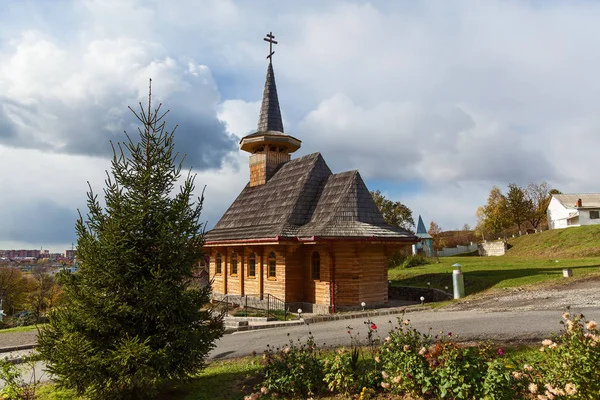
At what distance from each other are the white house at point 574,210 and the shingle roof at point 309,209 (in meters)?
43.3

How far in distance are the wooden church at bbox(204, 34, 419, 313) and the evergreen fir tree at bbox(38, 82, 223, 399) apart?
32.8 feet

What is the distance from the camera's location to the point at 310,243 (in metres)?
17.1

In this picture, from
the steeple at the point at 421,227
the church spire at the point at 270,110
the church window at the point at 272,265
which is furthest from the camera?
the steeple at the point at 421,227

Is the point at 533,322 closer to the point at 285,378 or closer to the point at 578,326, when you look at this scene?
the point at 578,326

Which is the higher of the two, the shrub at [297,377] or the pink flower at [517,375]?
the pink flower at [517,375]

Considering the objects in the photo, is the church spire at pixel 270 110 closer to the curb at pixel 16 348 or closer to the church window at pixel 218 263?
the church window at pixel 218 263

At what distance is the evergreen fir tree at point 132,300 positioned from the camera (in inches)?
255

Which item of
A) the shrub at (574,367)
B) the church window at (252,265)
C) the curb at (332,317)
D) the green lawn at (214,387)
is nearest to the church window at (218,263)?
the church window at (252,265)

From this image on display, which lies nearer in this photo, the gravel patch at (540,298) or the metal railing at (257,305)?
the gravel patch at (540,298)

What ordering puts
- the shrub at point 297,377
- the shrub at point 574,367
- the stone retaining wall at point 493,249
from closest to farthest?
the shrub at point 574,367, the shrub at point 297,377, the stone retaining wall at point 493,249

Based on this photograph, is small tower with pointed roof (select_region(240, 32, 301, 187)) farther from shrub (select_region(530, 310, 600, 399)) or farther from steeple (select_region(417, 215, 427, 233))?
steeple (select_region(417, 215, 427, 233))

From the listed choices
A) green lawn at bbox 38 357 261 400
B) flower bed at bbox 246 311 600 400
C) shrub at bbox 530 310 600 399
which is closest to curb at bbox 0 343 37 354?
green lawn at bbox 38 357 261 400

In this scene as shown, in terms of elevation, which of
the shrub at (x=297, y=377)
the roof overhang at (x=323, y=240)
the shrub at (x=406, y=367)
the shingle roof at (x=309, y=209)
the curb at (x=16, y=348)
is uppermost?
the shingle roof at (x=309, y=209)

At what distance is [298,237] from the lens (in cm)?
1769
